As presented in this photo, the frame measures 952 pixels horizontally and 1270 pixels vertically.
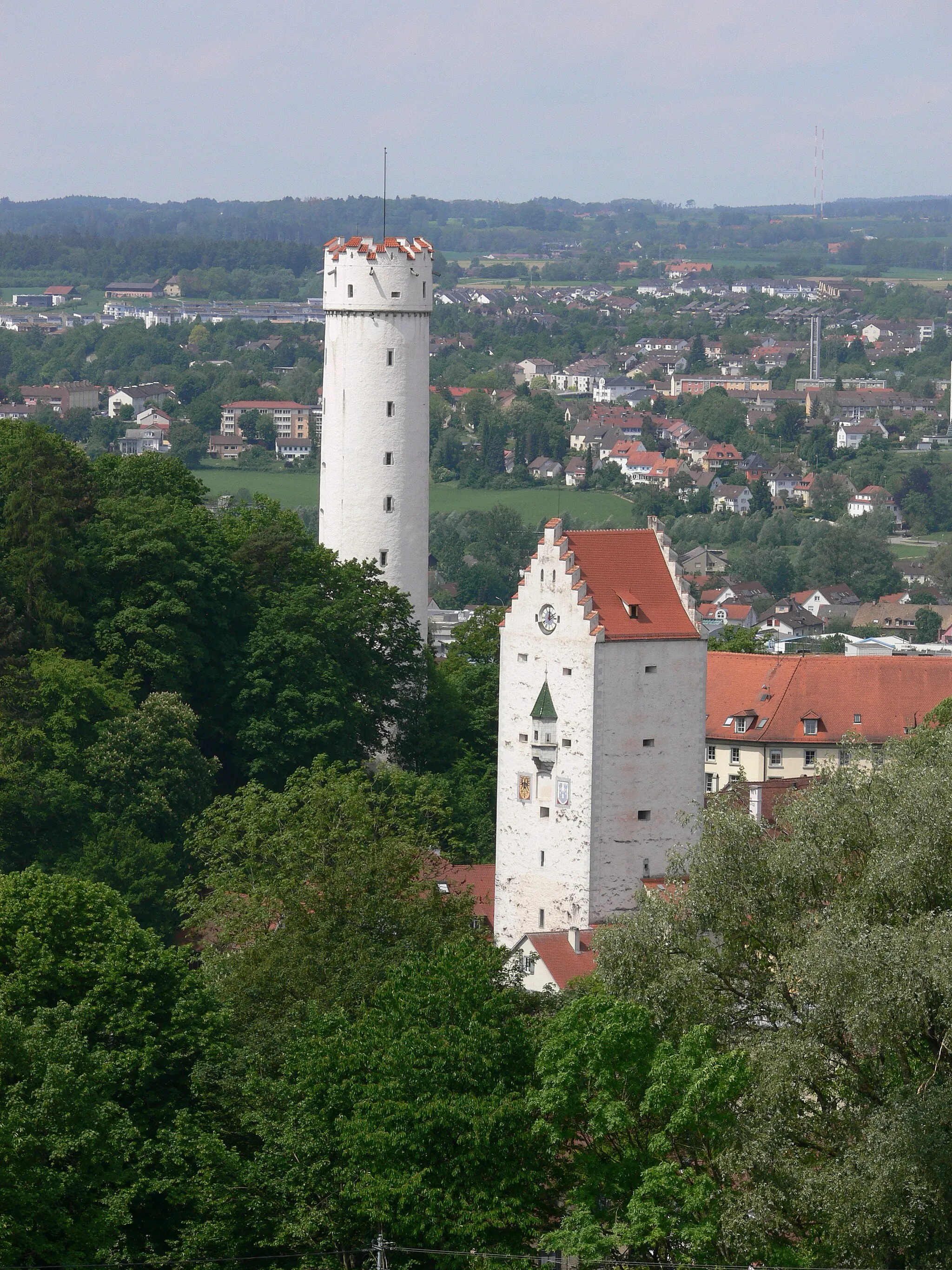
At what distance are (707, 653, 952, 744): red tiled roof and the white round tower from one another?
1054 centimetres

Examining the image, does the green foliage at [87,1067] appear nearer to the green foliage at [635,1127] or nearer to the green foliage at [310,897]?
the green foliage at [310,897]

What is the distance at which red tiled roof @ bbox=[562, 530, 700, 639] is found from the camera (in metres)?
55.7

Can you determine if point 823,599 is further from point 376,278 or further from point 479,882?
point 479,882

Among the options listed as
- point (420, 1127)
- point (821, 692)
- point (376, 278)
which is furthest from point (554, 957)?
point (821, 692)

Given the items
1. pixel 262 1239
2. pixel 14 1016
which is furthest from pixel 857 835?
pixel 14 1016

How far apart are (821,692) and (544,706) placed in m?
23.2

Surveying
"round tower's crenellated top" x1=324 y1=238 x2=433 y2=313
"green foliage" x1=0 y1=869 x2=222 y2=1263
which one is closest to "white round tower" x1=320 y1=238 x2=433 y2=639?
"round tower's crenellated top" x1=324 y1=238 x2=433 y2=313

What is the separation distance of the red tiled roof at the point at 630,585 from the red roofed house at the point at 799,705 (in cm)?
2004

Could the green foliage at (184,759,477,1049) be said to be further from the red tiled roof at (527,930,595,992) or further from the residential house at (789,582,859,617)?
the residential house at (789,582,859,617)

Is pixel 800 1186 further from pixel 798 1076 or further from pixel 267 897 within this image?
pixel 267 897

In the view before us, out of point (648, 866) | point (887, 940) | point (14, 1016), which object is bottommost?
point (648, 866)

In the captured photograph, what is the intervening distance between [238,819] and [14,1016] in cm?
1883

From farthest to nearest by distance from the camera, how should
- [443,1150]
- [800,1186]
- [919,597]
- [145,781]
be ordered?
1. [919,597]
2. [145,781]
3. [443,1150]
4. [800,1186]

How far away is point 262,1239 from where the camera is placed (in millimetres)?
32469
